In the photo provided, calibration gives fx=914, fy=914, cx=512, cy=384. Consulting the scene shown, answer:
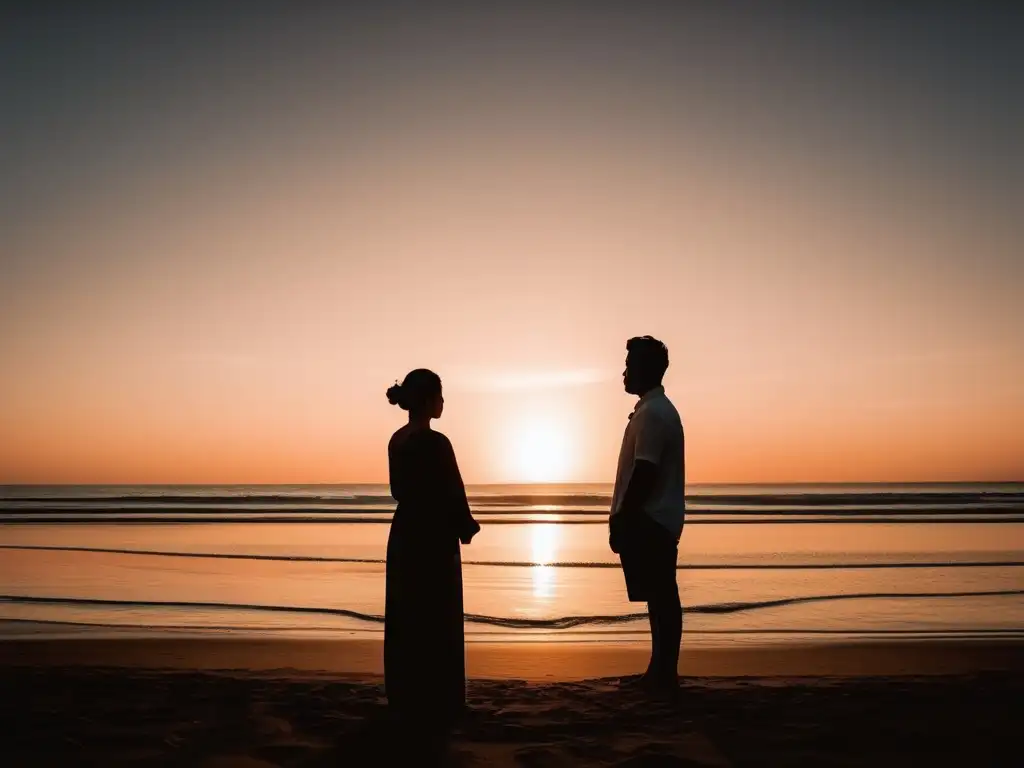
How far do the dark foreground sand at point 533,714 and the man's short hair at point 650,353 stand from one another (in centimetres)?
206

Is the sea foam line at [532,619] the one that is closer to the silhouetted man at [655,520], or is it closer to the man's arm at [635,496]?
the silhouetted man at [655,520]

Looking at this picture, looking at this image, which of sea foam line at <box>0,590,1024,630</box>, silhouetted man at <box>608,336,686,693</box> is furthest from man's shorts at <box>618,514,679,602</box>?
A: sea foam line at <box>0,590,1024,630</box>

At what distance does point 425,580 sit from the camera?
5.50m

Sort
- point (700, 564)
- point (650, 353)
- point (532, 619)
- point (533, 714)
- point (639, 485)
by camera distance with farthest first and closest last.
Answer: point (700, 564) → point (532, 619) → point (650, 353) → point (639, 485) → point (533, 714)

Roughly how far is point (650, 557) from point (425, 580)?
1399 mm

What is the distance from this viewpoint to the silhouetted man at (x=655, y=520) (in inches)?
223

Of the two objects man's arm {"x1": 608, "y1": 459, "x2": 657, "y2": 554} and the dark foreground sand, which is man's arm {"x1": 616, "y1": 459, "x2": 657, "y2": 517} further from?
the dark foreground sand

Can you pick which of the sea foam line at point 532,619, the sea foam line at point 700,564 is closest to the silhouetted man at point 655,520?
the sea foam line at point 532,619

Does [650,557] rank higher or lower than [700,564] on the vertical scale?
higher

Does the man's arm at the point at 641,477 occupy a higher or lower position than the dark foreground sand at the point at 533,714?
higher

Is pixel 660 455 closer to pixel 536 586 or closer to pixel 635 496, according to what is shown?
pixel 635 496

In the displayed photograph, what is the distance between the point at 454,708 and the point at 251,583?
889cm

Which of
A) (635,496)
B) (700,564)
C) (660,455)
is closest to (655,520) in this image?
(635,496)

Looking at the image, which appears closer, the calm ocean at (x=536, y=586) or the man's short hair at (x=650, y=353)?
Answer: the man's short hair at (x=650, y=353)
